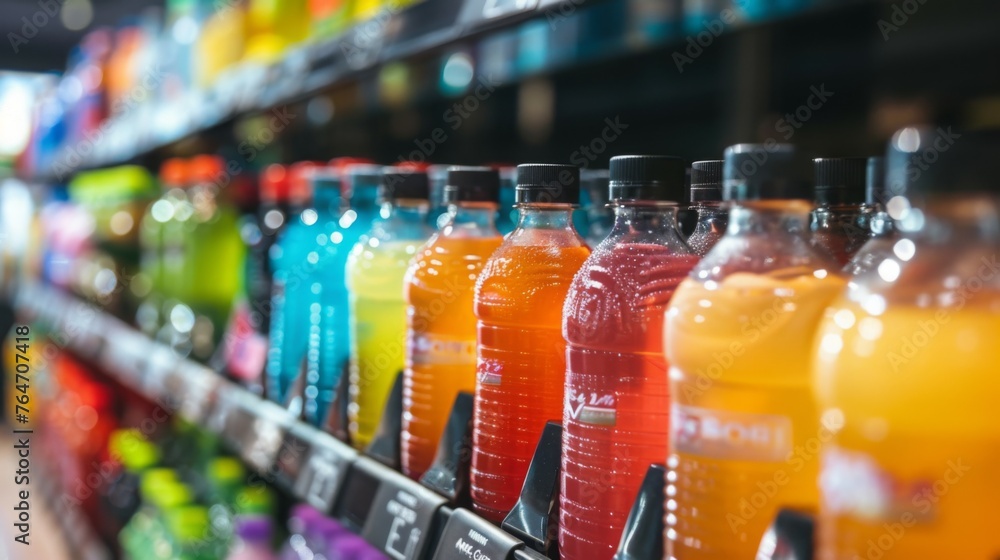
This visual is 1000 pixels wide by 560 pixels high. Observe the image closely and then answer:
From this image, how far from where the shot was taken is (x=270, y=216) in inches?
85.4

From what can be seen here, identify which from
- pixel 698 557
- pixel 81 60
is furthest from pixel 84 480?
pixel 698 557

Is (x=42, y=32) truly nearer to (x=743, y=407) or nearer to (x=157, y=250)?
(x=157, y=250)

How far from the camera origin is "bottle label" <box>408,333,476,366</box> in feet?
4.06

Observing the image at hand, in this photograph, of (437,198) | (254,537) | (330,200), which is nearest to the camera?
(437,198)

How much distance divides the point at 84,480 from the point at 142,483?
0.94 meters

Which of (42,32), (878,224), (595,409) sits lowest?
(595,409)

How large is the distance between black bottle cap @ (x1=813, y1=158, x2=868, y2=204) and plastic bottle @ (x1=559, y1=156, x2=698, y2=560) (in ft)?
0.47

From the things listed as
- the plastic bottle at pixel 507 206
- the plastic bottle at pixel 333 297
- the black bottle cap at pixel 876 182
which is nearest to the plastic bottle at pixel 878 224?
the black bottle cap at pixel 876 182

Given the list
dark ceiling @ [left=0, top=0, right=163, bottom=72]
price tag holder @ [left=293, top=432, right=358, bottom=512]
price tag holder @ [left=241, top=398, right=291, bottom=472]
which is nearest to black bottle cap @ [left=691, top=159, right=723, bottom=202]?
price tag holder @ [left=293, top=432, right=358, bottom=512]

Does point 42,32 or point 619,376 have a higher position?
point 42,32

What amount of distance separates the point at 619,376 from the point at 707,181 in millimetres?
237

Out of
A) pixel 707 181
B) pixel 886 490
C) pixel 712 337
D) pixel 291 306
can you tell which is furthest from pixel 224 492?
pixel 886 490

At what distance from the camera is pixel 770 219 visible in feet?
2.65

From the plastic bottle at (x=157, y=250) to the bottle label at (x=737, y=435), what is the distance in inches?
93.0
